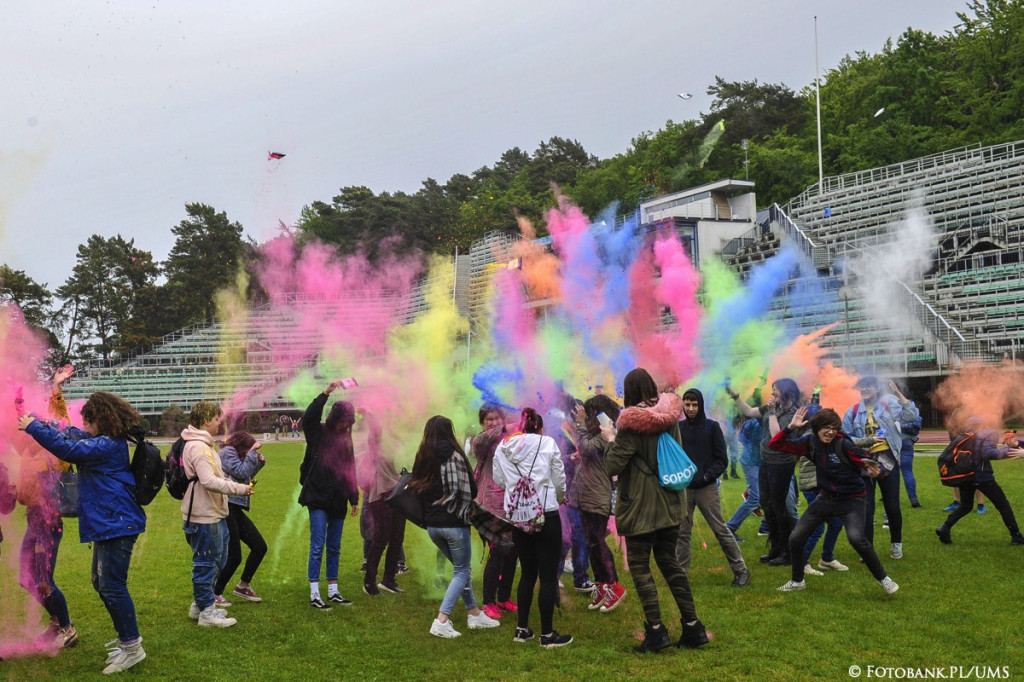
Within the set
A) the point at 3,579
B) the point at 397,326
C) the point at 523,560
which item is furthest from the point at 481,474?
the point at 397,326

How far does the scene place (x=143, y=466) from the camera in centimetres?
614

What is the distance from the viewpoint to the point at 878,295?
3017 centimetres

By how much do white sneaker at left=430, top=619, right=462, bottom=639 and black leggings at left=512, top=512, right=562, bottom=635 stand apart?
0.57 meters

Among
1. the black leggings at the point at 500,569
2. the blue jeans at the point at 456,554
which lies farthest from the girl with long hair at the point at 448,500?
the black leggings at the point at 500,569

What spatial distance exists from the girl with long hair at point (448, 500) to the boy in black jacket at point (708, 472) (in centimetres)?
228

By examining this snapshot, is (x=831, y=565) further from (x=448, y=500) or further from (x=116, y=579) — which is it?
(x=116, y=579)

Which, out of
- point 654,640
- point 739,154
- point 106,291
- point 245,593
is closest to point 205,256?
point 106,291

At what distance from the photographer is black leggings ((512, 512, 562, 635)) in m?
6.48

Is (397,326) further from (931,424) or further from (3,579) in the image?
(931,424)

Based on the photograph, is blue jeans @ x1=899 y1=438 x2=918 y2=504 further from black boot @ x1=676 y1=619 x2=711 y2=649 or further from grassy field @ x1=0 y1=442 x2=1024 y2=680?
black boot @ x1=676 y1=619 x2=711 y2=649

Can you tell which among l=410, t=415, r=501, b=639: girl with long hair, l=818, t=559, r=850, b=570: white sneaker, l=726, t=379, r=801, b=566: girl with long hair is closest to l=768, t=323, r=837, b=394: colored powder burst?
l=726, t=379, r=801, b=566: girl with long hair

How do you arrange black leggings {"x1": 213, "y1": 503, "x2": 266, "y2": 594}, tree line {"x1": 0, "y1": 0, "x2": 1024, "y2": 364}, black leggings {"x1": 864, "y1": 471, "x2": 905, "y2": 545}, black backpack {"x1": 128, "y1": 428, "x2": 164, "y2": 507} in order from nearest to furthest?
black backpack {"x1": 128, "y1": 428, "x2": 164, "y2": 507} → black leggings {"x1": 213, "y1": 503, "x2": 266, "y2": 594} → black leggings {"x1": 864, "y1": 471, "x2": 905, "y2": 545} → tree line {"x1": 0, "y1": 0, "x2": 1024, "y2": 364}

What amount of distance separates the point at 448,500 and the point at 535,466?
835 mm

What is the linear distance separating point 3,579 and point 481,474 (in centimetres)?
373
